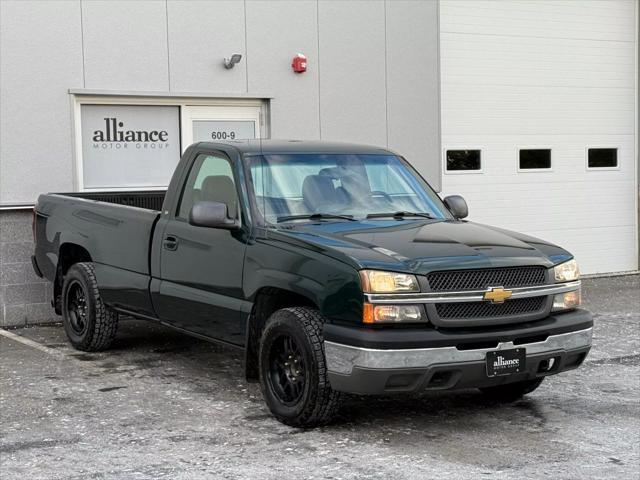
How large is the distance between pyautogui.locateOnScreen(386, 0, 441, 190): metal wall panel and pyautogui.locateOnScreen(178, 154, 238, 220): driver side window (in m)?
5.77

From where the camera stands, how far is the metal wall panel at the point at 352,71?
13.2 m

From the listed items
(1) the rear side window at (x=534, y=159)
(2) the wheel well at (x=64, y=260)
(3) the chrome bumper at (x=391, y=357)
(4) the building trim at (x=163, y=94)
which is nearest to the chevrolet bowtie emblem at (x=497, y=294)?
(3) the chrome bumper at (x=391, y=357)

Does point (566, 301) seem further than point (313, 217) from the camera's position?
No

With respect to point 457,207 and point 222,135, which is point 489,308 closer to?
point 457,207

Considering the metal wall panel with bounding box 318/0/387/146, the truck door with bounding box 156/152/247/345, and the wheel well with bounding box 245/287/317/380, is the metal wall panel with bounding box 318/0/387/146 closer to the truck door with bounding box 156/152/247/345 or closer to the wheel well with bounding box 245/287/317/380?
the truck door with bounding box 156/152/247/345

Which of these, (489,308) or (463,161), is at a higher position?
(463,161)

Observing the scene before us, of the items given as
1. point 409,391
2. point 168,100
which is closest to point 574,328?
point 409,391

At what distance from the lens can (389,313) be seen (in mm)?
6344

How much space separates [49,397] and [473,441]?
3129 mm

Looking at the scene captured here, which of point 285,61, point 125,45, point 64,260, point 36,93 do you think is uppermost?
point 125,45

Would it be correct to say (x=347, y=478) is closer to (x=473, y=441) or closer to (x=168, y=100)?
(x=473, y=441)

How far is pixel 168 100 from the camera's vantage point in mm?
12289

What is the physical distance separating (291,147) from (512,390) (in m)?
2.38

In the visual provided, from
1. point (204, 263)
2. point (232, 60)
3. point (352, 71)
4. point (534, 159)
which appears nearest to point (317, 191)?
point (204, 263)
